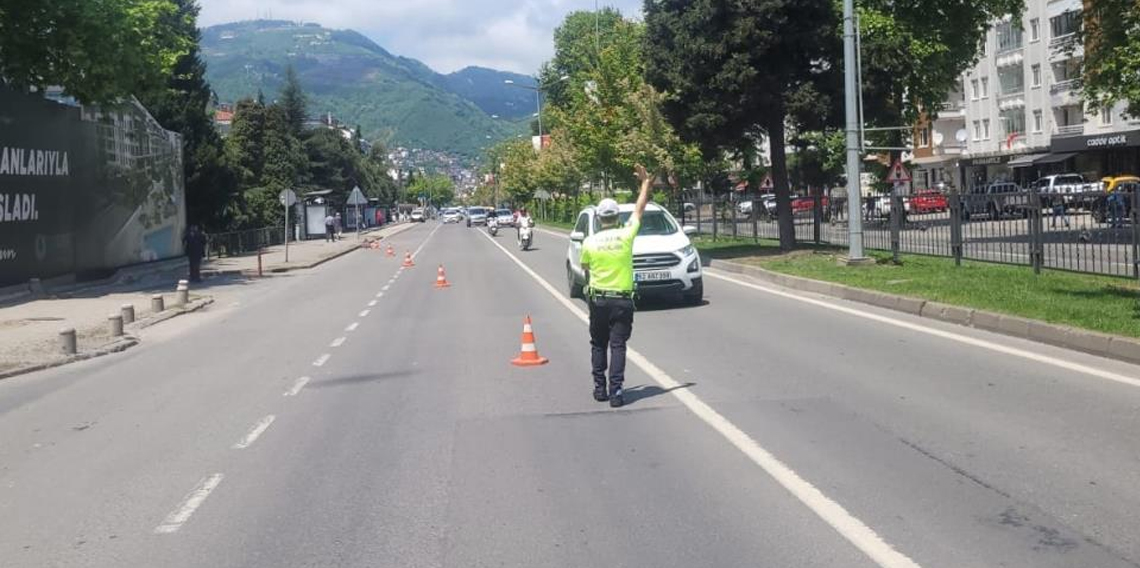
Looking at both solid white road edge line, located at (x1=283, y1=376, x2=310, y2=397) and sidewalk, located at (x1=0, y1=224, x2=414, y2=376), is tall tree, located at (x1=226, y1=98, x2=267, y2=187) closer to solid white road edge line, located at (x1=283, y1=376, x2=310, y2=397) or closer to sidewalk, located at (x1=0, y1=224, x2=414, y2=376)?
sidewalk, located at (x1=0, y1=224, x2=414, y2=376)

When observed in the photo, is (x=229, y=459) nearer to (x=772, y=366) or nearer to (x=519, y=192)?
(x=772, y=366)

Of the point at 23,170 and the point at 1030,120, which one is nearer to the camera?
the point at 23,170

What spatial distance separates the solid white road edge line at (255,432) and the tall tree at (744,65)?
63.4ft

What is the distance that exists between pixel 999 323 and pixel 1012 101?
57.6m

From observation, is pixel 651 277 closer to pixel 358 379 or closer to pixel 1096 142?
pixel 358 379

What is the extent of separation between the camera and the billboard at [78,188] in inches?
1023

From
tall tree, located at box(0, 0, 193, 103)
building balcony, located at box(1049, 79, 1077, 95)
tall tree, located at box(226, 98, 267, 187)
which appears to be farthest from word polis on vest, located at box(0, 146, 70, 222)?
building balcony, located at box(1049, 79, 1077, 95)

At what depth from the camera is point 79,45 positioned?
2597 cm

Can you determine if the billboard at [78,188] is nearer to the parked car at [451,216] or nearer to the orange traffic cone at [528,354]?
the orange traffic cone at [528,354]

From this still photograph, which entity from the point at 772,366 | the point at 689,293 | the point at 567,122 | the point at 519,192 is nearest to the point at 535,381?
the point at 772,366

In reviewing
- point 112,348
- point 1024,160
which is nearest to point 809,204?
point 112,348

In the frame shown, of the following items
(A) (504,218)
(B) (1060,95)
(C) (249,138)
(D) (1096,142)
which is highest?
(B) (1060,95)

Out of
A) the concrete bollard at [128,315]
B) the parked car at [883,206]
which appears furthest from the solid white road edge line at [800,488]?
the parked car at [883,206]

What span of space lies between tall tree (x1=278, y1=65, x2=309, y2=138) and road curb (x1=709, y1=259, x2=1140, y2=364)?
75160mm
